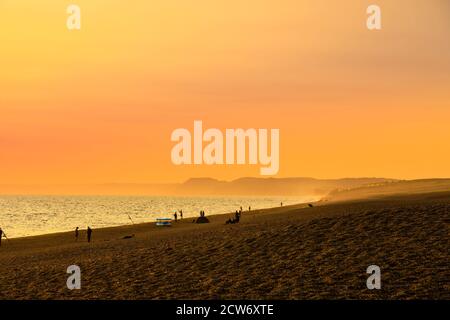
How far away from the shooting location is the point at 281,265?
22.8 meters

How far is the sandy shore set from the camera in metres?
19.2

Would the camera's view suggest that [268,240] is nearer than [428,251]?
No

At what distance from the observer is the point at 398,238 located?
25734mm

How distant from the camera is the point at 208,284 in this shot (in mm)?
20641

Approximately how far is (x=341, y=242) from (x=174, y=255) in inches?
362

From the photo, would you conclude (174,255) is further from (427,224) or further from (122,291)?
(427,224)

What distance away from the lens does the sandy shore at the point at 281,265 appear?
19.2 m
